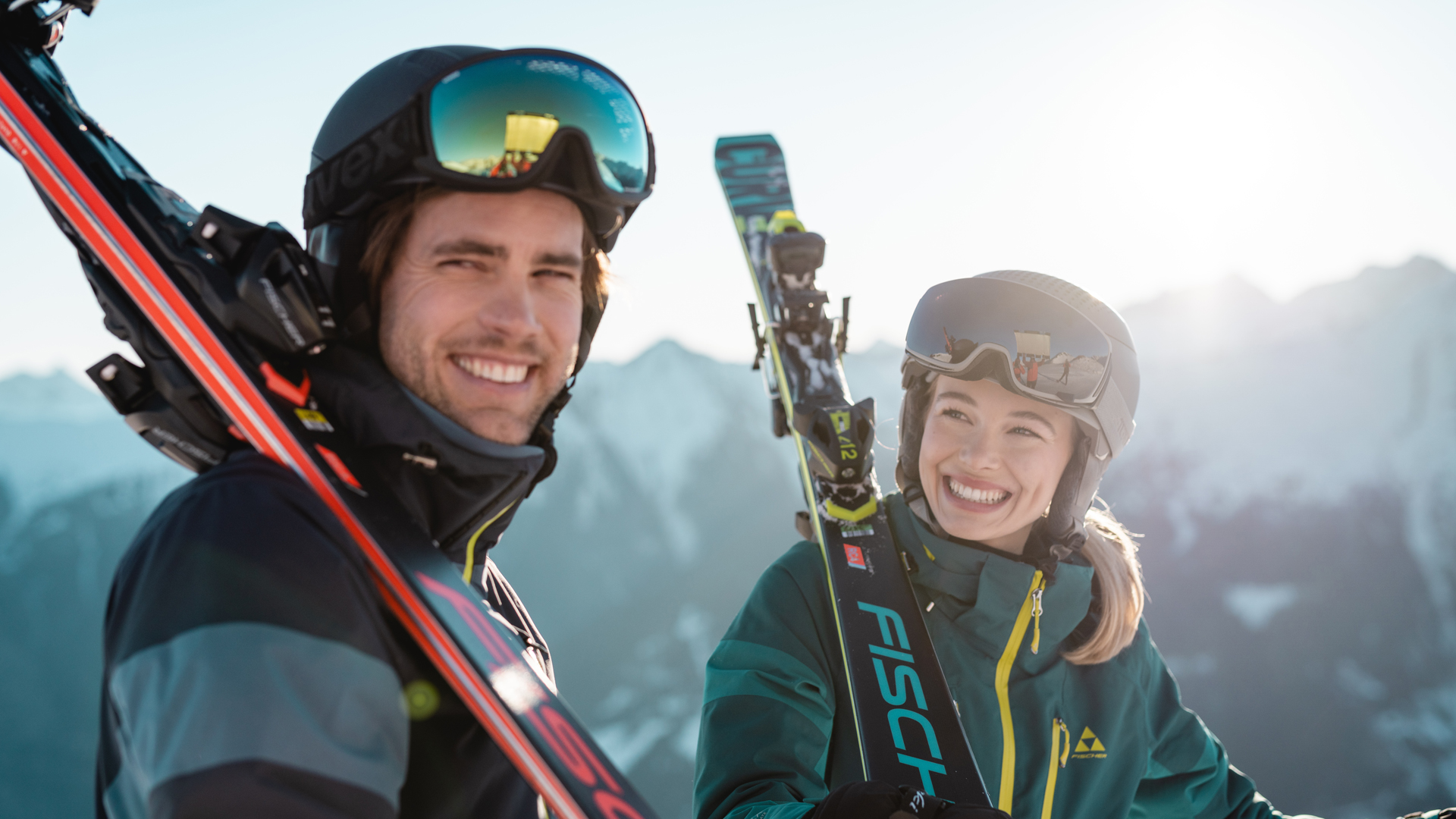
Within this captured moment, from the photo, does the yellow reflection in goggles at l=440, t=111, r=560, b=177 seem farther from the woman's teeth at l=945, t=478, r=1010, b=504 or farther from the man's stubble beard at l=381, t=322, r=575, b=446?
the woman's teeth at l=945, t=478, r=1010, b=504

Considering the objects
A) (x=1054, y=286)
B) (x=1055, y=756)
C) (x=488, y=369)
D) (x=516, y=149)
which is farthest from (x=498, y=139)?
(x=1055, y=756)

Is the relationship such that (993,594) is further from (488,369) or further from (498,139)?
(498,139)

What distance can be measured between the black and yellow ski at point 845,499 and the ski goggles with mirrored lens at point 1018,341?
0.67m

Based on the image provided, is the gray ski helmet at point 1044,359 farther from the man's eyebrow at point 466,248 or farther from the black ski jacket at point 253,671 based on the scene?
the black ski jacket at point 253,671

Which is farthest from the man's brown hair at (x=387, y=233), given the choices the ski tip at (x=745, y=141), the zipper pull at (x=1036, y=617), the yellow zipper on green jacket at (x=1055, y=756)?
the ski tip at (x=745, y=141)

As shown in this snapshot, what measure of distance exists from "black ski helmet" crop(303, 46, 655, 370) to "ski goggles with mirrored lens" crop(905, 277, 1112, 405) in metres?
1.34

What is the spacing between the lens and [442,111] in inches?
64.4

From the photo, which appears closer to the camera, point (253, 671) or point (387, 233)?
point (253, 671)

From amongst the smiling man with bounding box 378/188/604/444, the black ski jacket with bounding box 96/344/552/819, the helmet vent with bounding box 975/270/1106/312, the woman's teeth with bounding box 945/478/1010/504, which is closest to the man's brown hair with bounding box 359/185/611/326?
the smiling man with bounding box 378/188/604/444

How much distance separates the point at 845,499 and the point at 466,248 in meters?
1.92

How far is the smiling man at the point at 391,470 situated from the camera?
2.86 feet

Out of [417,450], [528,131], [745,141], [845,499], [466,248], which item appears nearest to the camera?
[417,450]

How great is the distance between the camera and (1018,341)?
2.45 meters

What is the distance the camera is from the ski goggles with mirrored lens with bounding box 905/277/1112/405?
8.00 feet
